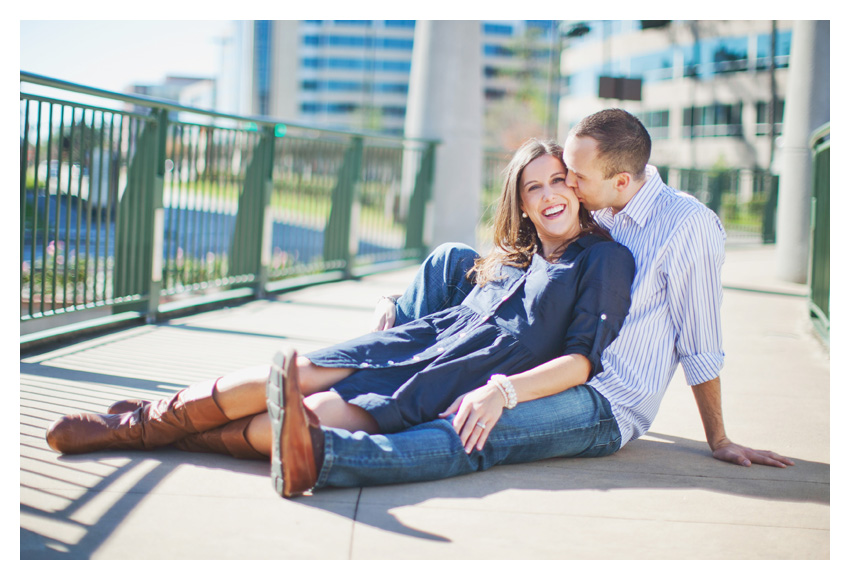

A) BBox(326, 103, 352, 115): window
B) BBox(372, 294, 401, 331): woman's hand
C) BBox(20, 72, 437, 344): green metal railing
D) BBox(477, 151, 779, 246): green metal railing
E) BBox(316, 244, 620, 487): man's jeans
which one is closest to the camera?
BBox(316, 244, 620, 487): man's jeans

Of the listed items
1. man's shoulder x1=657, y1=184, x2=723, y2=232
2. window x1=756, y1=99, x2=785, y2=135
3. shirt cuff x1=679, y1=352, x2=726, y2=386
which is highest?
window x1=756, y1=99, x2=785, y2=135

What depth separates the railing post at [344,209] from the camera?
925 centimetres

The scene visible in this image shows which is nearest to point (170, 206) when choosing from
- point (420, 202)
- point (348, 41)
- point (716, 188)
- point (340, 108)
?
point (420, 202)

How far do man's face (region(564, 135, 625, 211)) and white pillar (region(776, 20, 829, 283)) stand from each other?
738 cm

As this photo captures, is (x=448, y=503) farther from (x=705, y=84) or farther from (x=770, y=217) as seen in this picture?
(x=705, y=84)

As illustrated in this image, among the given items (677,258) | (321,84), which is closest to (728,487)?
(677,258)

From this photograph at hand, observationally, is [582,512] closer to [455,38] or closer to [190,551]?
[190,551]

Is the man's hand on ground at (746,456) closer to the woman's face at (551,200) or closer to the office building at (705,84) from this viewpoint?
the woman's face at (551,200)

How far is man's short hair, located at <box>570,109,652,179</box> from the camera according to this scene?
3.29m

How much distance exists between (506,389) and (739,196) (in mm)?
18485

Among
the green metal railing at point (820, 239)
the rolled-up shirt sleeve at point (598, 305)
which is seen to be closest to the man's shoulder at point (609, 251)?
the rolled-up shirt sleeve at point (598, 305)

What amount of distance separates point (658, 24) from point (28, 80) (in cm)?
914

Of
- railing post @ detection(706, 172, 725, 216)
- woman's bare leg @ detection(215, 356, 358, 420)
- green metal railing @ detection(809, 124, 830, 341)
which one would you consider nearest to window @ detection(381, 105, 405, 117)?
railing post @ detection(706, 172, 725, 216)

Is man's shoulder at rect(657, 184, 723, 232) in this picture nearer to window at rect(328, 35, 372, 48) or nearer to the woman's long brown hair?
the woman's long brown hair
